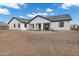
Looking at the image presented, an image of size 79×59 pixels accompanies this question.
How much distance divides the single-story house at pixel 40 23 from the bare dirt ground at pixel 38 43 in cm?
10

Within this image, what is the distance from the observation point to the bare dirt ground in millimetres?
3018

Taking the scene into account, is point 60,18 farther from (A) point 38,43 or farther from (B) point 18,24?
(B) point 18,24

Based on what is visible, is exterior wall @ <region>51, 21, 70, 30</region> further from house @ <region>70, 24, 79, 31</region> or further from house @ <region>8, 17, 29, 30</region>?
house @ <region>8, 17, 29, 30</region>

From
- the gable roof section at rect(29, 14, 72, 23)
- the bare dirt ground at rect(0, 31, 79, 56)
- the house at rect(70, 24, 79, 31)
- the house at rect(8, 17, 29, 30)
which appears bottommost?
the bare dirt ground at rect(0, 31, 79, 56)

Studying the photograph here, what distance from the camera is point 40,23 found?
3.33 m

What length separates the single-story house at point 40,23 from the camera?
327 centimetres

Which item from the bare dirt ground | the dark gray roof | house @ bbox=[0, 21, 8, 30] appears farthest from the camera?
house @ bbox=[0, 21, 8, 30]

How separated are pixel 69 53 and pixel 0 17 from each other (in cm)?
151

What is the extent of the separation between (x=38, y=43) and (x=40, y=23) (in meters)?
0.42

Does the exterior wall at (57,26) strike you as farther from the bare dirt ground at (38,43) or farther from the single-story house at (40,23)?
the bare dirt ground at (38,43)

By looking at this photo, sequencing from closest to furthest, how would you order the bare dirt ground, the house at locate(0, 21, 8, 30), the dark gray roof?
the bare dirt ground < the dark gray roof < the house at locate(0, 21, 8, 30)

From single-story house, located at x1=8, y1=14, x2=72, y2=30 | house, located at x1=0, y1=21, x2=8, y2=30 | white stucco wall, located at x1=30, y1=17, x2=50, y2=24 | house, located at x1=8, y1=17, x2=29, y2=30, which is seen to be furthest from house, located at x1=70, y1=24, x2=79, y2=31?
house, located at x1=0, y1=21, x2=8, y2=30

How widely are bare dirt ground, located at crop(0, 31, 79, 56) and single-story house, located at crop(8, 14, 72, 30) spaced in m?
0.10

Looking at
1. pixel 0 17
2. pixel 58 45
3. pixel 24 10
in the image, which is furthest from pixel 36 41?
pixel 0 17
